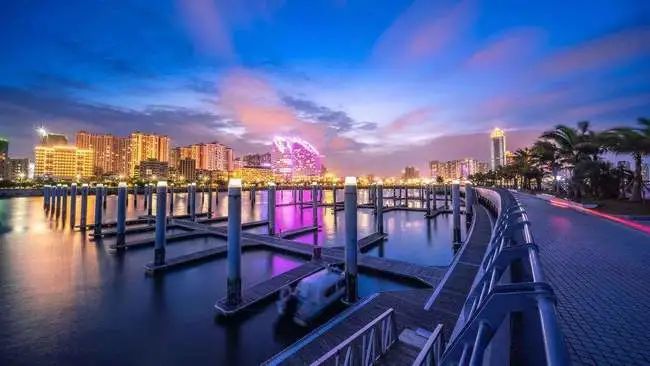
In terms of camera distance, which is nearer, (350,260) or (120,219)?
(350,260)

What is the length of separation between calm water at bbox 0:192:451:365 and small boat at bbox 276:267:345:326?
56cm

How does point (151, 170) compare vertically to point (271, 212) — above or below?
above

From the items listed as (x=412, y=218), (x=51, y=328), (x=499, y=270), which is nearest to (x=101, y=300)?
(x=51, y=328)

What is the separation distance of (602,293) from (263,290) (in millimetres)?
14082

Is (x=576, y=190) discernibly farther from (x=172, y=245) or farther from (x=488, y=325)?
(x=172, y=245)

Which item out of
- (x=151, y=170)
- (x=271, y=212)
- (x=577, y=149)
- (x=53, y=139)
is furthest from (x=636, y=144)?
(x=53, y=139)

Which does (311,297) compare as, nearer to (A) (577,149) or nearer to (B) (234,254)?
(B) (234,254)

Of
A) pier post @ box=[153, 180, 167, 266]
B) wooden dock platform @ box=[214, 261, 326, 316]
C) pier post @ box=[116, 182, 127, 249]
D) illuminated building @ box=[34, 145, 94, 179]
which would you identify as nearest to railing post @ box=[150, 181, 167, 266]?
pier post @ box=[153, 180, 167, 266]

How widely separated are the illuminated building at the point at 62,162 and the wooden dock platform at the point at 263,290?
198 m

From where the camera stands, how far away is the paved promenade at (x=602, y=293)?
372 cm

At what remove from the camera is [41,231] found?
37.2m

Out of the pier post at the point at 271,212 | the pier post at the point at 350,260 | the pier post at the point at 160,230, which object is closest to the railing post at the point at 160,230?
the pier post at the point at 160,230

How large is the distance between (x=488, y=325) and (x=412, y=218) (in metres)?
49.5

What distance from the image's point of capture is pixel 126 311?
15969 mm
